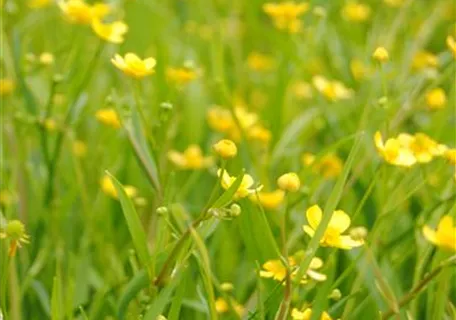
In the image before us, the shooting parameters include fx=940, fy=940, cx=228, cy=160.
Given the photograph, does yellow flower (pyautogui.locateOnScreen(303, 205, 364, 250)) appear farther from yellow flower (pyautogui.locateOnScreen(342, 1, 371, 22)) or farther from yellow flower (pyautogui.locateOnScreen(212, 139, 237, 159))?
yellow flower (pyautogui.locateOnScreen(342, 1, 371, 22))

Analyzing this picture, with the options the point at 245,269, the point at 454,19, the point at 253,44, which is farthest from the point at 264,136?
the point at 454,19

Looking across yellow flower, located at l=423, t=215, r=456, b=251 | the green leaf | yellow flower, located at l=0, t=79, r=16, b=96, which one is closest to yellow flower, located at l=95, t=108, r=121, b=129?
yellow flower, located at l=0, t=79, r=16, b=96

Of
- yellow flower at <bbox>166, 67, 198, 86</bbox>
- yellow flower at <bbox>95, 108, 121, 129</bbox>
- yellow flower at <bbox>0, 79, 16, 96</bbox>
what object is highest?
yellow flower at <bbox>166, 67, 198, 86</bbox>

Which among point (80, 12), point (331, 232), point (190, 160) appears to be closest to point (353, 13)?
point (190, 160)

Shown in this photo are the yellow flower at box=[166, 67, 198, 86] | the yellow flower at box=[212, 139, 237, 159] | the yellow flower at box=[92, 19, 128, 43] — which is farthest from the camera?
the yellow flower at box=[166, 67, 198, 86]

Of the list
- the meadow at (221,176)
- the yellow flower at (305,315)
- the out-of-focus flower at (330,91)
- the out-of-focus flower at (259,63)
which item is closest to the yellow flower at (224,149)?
the meadow at (221,176)

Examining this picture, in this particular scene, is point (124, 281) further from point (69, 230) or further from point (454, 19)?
point (454, 19)

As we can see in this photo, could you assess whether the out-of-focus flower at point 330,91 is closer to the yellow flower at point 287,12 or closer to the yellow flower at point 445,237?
the yellow flower at point 287,12

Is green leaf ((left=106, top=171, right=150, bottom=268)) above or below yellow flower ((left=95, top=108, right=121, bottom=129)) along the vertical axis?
above

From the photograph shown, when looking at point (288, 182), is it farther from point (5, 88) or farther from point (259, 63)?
point (259, 63)
